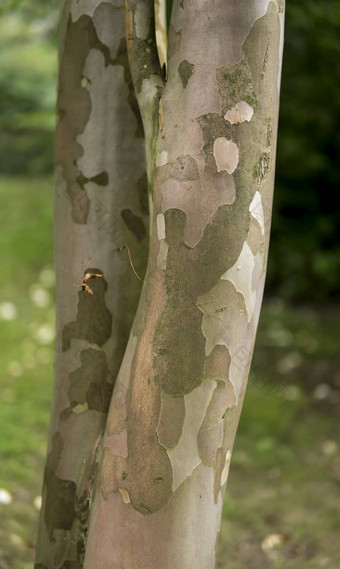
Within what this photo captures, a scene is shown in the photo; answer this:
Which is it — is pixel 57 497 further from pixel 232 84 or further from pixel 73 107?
pixel 232 84

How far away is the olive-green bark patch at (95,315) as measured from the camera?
67.4 inches

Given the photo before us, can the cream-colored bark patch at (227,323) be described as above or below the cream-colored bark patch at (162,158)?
below

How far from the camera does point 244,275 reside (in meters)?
1.45

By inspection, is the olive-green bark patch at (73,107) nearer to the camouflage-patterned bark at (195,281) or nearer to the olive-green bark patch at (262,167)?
the camouflage-patterned bark at (195,281)

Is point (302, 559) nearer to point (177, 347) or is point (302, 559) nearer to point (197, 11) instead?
point (177, 347)

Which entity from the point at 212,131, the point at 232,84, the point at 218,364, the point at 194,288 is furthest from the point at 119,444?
the point at 232,84

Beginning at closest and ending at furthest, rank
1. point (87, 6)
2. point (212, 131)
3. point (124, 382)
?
point (212, 131)
point (124, 382)
point (87, 6)

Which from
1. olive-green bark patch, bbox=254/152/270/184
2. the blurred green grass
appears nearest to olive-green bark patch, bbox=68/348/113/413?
olive-green bark patch, bbox=254/152/270/184

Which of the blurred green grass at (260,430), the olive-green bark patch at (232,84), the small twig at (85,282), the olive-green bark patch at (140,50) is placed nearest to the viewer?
the olive-green bark patch at (232,84)

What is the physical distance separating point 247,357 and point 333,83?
15.9ft

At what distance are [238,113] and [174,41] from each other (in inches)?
10.4

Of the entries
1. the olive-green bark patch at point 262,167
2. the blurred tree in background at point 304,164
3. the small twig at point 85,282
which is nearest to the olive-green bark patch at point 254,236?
the olive-green bark patch at point 262,167

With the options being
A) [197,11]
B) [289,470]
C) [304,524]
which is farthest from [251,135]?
[289,470]

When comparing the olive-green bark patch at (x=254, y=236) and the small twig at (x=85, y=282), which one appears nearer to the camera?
the olive-green bark patch at (x=254, y=236)
